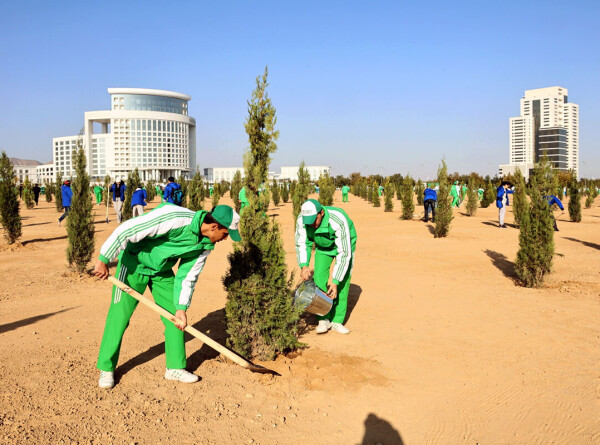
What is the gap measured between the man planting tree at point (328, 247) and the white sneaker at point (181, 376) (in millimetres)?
1583

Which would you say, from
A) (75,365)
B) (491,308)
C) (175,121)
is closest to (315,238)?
(75,365)

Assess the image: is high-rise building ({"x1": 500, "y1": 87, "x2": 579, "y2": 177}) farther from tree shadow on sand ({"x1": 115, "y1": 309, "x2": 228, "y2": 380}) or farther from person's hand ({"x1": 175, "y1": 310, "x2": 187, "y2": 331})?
person's hand ({"x1": 175, "y1": 310, "x2": 187, "y2": 331})

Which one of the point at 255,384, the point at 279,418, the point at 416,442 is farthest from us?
the point at 255,384

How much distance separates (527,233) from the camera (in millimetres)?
8273

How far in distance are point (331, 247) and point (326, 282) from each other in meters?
0.42

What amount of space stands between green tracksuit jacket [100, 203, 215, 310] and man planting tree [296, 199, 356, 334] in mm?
1474

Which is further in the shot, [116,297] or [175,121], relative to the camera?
[175,121]

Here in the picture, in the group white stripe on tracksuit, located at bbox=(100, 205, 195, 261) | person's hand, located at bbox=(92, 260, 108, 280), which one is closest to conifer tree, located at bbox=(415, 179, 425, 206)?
white stripe on tracksuit, located at bbox=(100, 205, 195, 261)

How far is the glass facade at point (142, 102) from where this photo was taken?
465 feet

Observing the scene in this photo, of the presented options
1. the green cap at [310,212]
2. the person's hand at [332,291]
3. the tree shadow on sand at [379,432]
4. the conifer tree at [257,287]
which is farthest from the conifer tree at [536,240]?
the tree shadow on sand at [379,432]

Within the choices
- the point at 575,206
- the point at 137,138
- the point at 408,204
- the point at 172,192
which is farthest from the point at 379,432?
the point at 137,138

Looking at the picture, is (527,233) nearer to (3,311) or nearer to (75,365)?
(75,365)

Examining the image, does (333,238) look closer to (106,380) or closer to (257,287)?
(257,287)

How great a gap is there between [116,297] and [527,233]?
7.21 m
